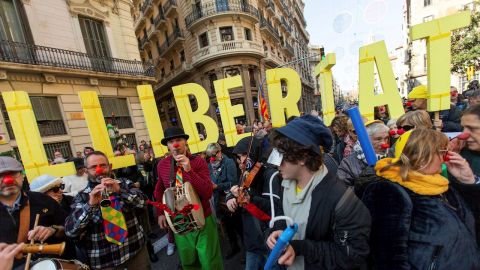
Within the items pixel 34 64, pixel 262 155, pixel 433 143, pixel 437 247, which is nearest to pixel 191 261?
pixel 262 155

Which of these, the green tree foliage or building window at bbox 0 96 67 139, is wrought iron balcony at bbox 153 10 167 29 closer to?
building window at bbox 0 96 67 139

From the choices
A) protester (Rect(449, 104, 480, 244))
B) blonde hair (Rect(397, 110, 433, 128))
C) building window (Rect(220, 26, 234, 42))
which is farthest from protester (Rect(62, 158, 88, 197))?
building window (Rect(220, 26, 234, 42))

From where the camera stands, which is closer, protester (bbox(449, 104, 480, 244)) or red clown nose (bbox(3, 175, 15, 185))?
protester (bbox(449, 104, 480, 244))

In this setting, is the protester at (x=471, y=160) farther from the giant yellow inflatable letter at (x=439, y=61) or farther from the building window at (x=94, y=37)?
the building window at (x=94, y=37)

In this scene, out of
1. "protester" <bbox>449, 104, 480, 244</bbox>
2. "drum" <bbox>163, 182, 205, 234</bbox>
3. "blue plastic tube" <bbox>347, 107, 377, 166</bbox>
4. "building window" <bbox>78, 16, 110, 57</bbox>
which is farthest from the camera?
"building window" <bbox>78, 16, 110, 57</bbox>

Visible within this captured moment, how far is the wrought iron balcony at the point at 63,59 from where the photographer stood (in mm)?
8737

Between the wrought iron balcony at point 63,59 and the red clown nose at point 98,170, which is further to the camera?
the wrought iron balcony at point 63,59

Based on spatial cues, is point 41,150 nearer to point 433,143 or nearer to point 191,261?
point 191,261

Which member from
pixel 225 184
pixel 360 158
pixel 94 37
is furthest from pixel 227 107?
pixel 94 37

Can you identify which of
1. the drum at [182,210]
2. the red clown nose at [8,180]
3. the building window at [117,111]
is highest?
the building window at [117,111]

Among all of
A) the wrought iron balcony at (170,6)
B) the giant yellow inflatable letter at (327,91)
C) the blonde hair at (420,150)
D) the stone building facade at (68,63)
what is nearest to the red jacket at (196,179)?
the blonde hair at (420,150)

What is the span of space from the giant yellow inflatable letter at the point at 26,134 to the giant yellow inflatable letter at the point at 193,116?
7.84 ft

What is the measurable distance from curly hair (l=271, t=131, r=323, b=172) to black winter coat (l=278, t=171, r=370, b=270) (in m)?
0.19

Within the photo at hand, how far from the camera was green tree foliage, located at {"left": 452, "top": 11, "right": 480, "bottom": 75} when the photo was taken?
12.4 meters
